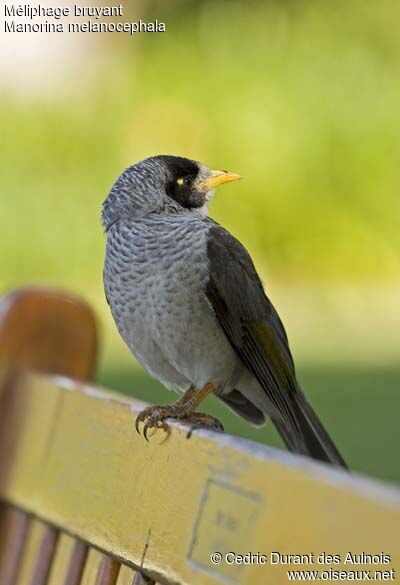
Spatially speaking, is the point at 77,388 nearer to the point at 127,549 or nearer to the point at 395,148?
the point at 127,549

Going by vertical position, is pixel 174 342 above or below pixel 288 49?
below

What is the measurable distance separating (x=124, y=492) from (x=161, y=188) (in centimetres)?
122

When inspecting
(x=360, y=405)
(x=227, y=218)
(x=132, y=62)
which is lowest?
(x=360, y=405)

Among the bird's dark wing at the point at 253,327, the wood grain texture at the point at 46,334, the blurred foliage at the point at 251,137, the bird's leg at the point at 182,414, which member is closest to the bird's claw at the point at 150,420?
the bird's leg at the point at 182,414

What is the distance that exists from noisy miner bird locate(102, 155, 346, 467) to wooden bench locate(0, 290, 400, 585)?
23cm

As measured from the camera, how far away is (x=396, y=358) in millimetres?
8375

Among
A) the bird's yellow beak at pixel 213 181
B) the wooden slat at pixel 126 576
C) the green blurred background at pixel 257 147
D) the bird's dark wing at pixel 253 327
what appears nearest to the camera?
the wooden slat at pixel 126 576

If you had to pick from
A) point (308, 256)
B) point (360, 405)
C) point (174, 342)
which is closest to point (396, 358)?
point (360, 405)

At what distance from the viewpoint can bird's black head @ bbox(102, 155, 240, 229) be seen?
3072mm

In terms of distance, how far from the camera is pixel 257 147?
1014cm

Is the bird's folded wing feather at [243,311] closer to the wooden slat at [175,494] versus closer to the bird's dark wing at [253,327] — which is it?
the bird's dark wing at [253,327]

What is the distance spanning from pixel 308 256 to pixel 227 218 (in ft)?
2.15

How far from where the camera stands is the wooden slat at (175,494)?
1407mm

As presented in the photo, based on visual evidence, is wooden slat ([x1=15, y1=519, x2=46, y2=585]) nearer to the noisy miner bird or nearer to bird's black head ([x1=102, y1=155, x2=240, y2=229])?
the noisy miner bird
